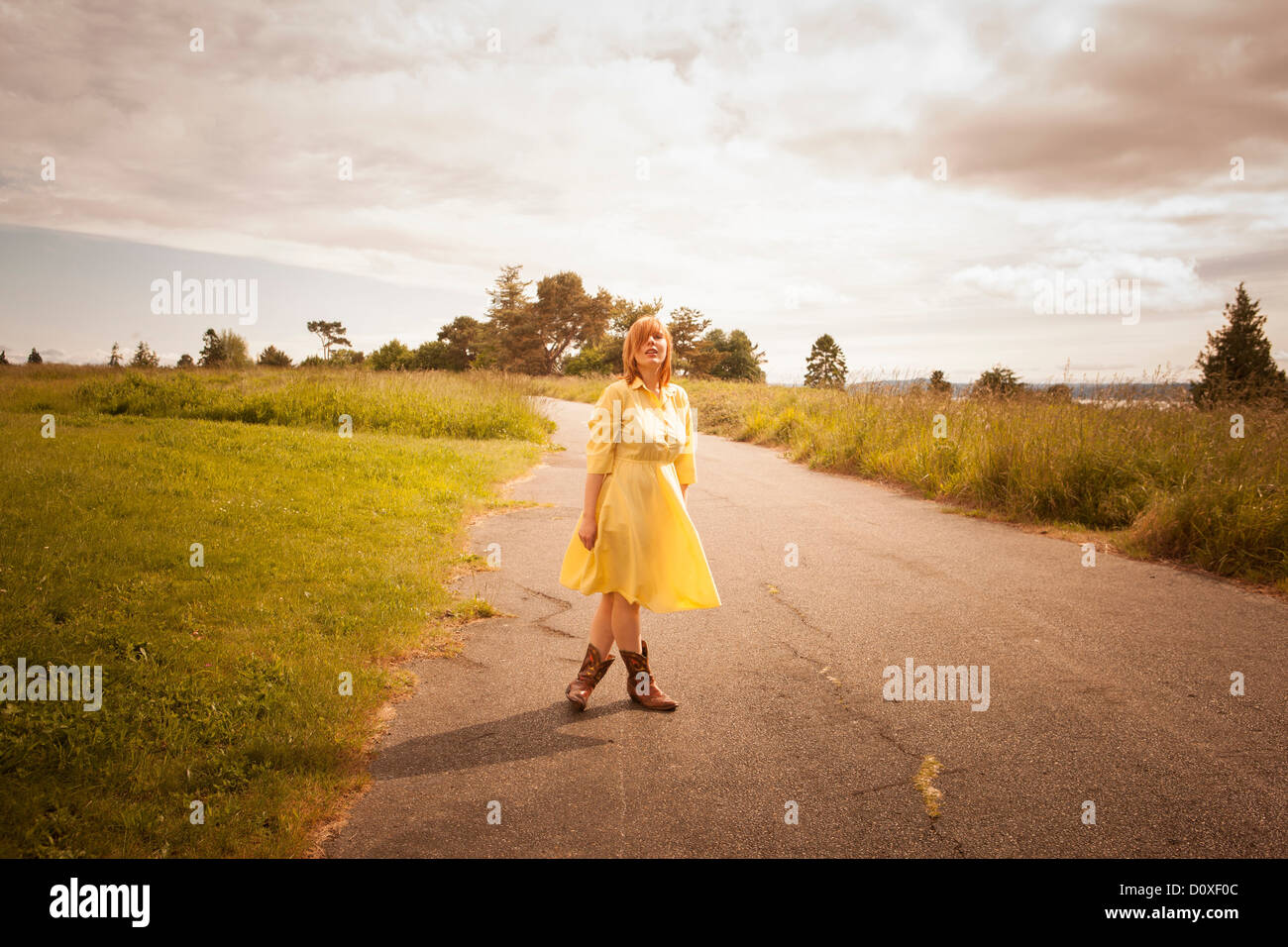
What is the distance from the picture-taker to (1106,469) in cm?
874

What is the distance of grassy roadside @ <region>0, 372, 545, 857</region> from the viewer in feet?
9.60

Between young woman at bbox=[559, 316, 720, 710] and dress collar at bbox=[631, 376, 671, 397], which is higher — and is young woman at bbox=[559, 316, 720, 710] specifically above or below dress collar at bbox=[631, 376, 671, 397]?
below

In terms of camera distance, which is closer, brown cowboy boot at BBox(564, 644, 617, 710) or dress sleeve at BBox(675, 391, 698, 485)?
brown cowboy boot at BBox(564, 644, 617, 710)

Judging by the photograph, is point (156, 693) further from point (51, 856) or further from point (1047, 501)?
point (1047, 501)

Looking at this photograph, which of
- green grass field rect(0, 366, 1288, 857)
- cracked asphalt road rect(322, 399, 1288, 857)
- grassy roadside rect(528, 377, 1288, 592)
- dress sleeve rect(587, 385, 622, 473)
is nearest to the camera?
cracked asphalt road rect(322, 399, 1288, 857)

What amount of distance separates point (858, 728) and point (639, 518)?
166cm

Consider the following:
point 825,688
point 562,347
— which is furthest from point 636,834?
point 562,347

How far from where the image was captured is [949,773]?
335cm

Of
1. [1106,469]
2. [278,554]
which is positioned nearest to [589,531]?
[278,554]

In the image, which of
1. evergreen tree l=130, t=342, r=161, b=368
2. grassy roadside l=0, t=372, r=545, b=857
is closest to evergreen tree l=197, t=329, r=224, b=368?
evergreen tree l=130, t=342, r=161, b=368

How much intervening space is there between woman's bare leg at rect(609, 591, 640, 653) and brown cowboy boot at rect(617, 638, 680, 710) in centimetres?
3

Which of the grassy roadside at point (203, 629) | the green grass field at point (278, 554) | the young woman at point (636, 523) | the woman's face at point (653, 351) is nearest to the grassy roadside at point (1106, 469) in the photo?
the green grass field at point (278, 554)

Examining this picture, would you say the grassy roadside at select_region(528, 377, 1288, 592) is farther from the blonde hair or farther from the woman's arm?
the woman's arm
